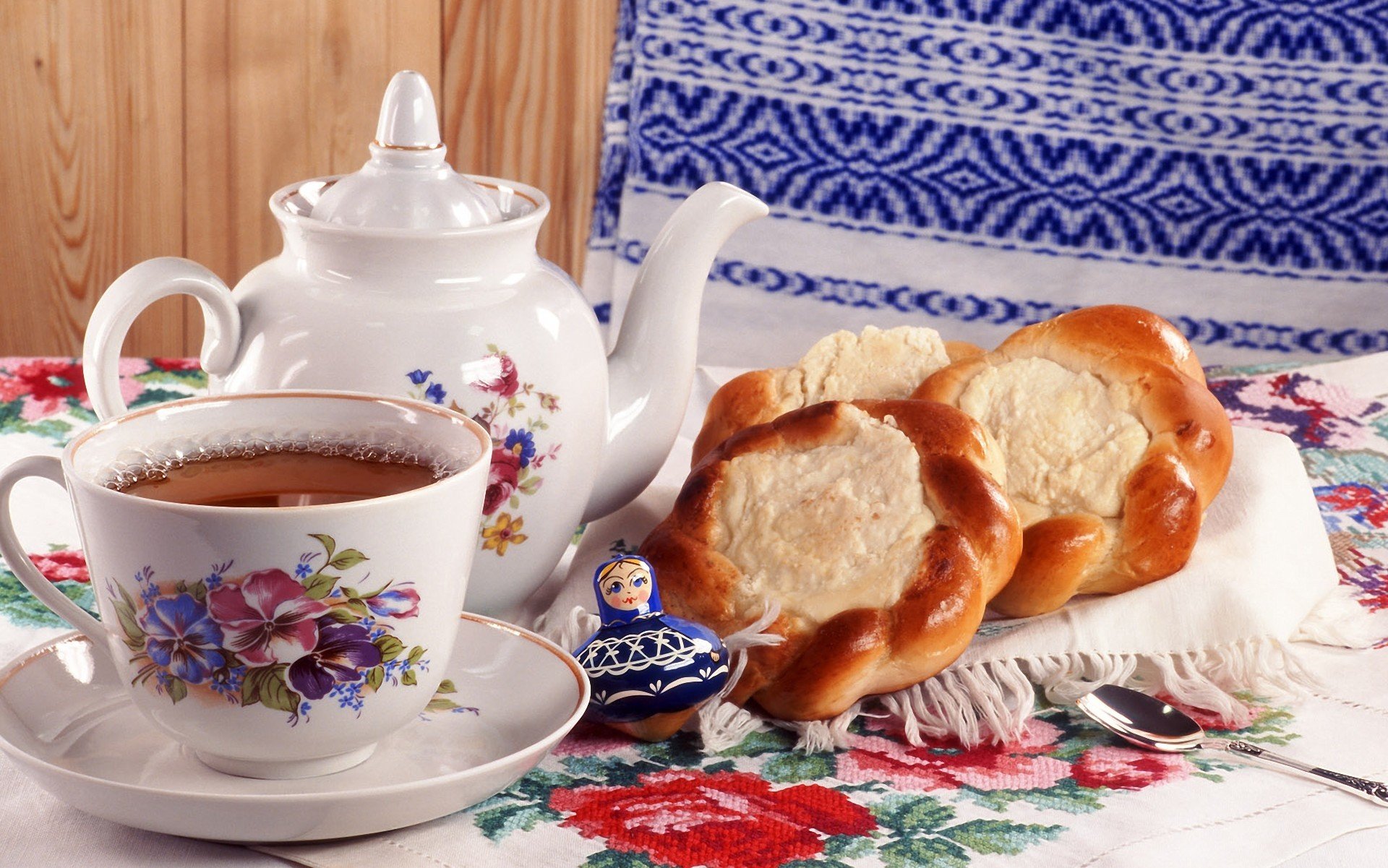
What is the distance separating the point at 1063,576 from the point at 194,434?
493 millimetres

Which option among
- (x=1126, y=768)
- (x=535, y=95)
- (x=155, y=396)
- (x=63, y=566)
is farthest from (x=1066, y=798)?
(x=535, y=95)

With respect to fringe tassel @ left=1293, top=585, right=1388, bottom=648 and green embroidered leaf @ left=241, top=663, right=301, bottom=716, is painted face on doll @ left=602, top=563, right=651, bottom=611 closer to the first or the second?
green embroidered leaf @ left=241, top=663, right=301, bottom=716

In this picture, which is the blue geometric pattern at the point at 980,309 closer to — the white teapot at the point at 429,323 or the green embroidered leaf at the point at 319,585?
the white teapot at the point at 429,323

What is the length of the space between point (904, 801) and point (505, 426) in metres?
0.30

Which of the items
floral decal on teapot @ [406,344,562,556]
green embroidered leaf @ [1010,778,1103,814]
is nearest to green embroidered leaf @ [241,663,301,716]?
floral decal on teapot @ [406,344,562,556]

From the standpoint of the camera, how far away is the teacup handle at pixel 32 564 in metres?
0.59

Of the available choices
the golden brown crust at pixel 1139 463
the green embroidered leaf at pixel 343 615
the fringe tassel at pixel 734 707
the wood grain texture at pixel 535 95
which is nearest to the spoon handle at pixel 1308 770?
the golden brown crust at pixel 1139 463

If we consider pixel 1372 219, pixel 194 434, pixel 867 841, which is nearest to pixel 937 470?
pixel 867 841

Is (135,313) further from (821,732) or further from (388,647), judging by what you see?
(821,732)

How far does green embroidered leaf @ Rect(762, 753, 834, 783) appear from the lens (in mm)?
682

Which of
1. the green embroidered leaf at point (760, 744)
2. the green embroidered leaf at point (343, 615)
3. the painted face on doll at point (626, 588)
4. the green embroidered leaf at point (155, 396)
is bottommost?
the green embroidered leaf at point (155, 396)

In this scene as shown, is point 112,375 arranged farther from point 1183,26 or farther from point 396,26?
point 1183,26

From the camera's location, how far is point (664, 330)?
0.91 m

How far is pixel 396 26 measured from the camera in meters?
2.00
